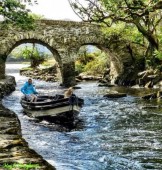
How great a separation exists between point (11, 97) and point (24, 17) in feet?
43.4

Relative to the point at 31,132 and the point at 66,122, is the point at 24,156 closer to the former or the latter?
the point at 31,132

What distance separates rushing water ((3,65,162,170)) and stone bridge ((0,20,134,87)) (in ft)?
45.1

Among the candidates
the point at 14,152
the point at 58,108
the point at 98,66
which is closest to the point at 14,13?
the point at 58,108

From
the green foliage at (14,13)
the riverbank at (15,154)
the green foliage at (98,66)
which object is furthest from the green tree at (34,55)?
the riverbank at (15,154)

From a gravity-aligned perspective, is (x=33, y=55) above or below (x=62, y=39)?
below

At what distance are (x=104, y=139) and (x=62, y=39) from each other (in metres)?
23.6

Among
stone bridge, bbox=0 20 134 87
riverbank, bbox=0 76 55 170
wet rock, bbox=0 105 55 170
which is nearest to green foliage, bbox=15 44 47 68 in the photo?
stone bridge, bbox=0 20 134 87

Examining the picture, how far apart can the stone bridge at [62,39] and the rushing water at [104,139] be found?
1375cm

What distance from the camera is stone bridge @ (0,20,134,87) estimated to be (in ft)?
115

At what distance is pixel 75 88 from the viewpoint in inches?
1368

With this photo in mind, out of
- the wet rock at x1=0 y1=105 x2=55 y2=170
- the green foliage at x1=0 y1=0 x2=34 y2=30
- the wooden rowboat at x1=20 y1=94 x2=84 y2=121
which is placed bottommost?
the wooden rowboat at x1=20 y1=94 x2=84 y2=121

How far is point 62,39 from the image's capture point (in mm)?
36781

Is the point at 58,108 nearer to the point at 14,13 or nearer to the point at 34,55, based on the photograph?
the point at 14,13

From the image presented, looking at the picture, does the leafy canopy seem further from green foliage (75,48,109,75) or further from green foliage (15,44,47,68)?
green foliage (15,44,47,68)
